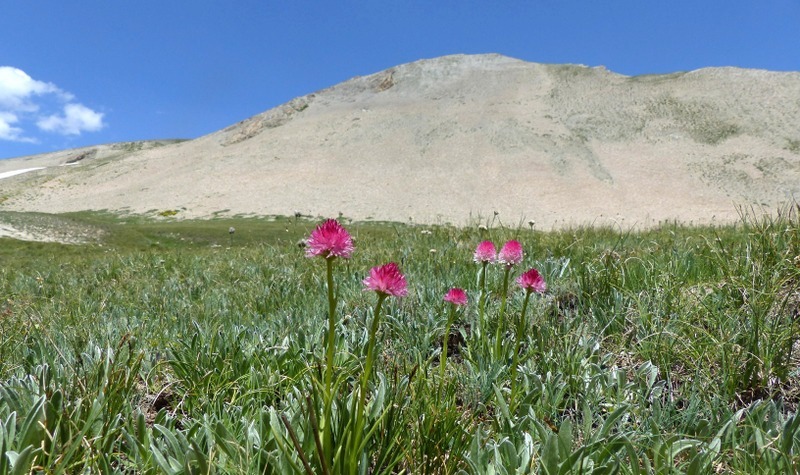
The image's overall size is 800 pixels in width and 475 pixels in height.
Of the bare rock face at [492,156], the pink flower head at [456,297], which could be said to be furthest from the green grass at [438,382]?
the bare rock face at [492,156]

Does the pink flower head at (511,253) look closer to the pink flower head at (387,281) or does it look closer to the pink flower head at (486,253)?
the pink flower head at (486,253)

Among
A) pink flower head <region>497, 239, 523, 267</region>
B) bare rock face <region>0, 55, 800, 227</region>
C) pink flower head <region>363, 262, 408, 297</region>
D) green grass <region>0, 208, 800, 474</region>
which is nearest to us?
pink flower head <region>363, 262, 408, 297</region>

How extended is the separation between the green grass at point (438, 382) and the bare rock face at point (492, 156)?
2550 centimetres

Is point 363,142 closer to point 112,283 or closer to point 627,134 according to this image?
point 627,134

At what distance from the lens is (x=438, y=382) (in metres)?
2.11

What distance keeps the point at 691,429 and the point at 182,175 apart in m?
50.8

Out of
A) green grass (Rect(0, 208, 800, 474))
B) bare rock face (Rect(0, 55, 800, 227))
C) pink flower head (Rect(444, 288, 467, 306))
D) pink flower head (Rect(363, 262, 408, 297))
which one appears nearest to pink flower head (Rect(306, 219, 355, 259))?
pink flower head (Rect(363, 262, 408, 297))

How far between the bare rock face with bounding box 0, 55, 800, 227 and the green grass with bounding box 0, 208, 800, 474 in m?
25.5

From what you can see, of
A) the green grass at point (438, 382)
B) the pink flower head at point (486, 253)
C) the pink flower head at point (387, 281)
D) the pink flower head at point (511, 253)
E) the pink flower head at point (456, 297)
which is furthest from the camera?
the pink flower head at point (486, 253)

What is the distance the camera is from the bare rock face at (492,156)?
35.7 meters

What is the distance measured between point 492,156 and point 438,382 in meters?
42.6

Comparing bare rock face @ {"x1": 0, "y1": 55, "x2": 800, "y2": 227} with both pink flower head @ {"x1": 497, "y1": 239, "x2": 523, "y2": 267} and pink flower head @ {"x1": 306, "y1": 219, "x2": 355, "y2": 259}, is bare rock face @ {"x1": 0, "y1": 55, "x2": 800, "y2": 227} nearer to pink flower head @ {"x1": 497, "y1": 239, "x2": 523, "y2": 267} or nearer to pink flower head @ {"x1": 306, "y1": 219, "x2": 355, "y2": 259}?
pink flower head @ {"x1": 497, "y1": 239, "x2": 523, "y2": 267}

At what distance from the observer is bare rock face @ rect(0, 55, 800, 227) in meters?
35.7

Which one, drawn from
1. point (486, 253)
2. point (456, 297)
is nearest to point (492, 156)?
point (486, 253)
